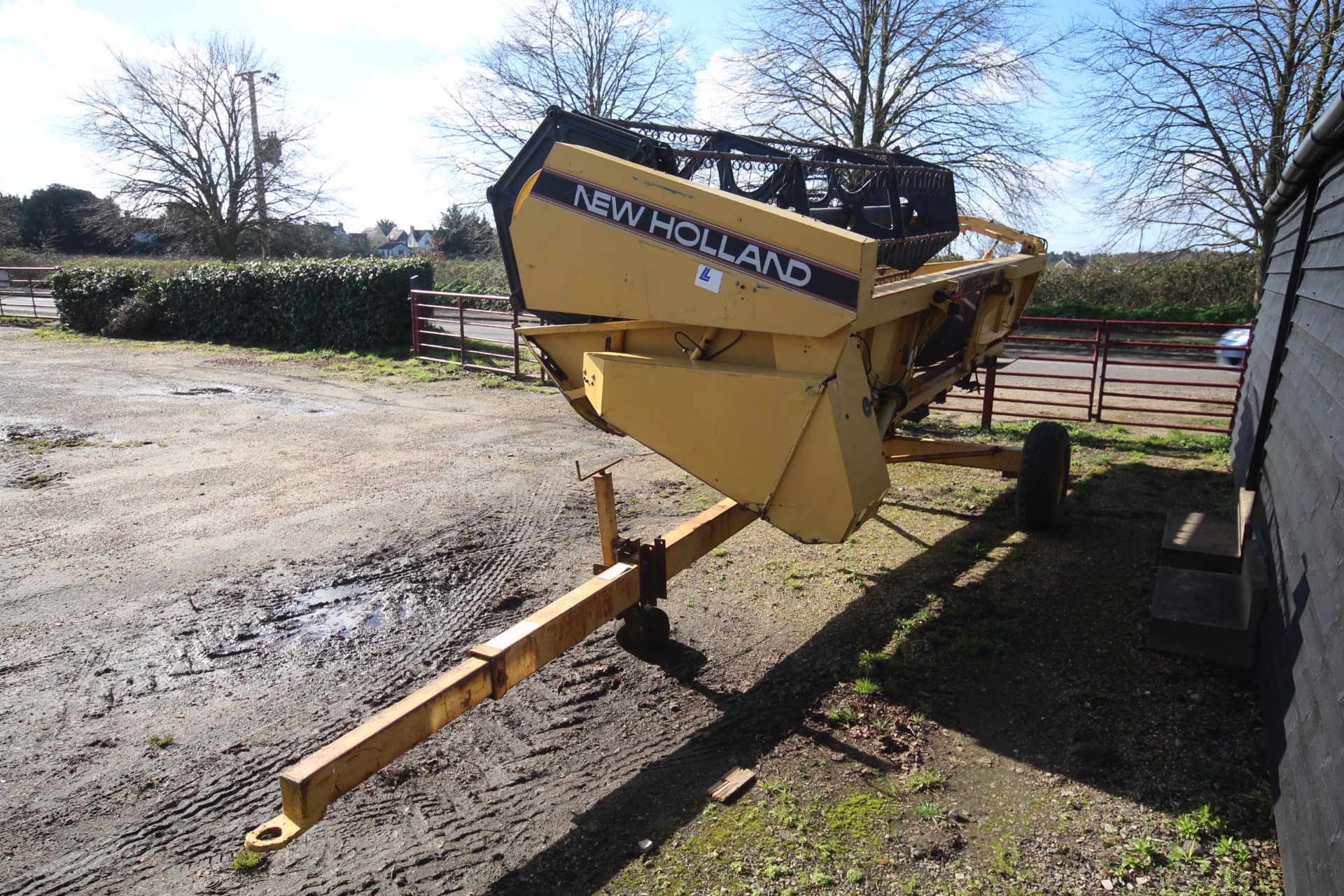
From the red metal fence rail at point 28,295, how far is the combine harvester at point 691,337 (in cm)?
2462

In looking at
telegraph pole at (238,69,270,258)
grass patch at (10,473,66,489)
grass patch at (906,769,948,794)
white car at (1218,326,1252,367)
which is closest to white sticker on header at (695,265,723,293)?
grass patch at (906,769,948,794)

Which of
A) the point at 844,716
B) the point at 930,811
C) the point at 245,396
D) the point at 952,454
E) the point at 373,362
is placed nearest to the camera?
the point at 930,811

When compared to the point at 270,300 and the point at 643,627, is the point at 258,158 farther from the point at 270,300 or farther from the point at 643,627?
the point at 643,627

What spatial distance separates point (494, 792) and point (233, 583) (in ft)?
10.00

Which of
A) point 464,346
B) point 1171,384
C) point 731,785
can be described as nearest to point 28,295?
point 464,346

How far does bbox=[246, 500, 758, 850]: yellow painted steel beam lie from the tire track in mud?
0.47 m

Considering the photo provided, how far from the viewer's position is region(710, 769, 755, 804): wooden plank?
11.0 feet

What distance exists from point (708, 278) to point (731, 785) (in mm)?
2130

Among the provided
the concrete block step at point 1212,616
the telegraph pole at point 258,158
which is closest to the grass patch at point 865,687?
the concrete block step at point 1212,616

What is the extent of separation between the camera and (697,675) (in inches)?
173

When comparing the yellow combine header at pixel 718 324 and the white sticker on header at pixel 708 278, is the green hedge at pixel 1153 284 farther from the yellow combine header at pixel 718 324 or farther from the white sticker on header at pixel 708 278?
the white sticker on header at pixel 708 278

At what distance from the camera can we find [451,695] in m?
2.95

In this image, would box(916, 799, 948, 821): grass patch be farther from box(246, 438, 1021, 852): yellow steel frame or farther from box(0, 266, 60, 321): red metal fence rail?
box(0, 266, 60, 321): red metal fence rail

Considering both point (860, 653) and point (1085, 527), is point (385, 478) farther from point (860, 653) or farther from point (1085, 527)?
point (1085, 527)
